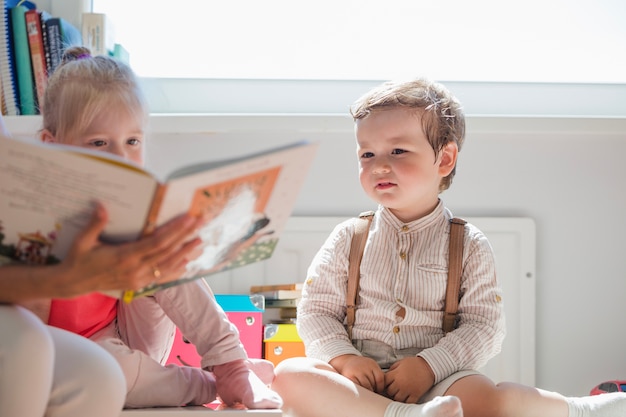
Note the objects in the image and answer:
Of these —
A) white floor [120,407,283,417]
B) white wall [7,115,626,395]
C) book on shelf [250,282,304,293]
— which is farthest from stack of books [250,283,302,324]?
white floor [120,407,283,417]

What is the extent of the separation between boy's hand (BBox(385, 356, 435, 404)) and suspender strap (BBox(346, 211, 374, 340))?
14cm

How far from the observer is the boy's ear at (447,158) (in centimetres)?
137

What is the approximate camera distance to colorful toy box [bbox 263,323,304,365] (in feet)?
5.30

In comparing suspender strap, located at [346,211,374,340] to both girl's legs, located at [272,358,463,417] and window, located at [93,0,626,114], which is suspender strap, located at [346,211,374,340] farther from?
window, located at [93,0,626,114]

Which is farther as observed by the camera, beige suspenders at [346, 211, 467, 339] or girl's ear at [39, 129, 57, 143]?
beige suspenders at [346, 211, 467, 339]

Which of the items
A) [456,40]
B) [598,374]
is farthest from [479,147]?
[598,374]

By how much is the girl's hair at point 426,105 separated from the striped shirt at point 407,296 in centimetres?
12

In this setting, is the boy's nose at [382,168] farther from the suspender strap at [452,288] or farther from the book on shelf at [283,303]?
the book on shelf at [283,303]

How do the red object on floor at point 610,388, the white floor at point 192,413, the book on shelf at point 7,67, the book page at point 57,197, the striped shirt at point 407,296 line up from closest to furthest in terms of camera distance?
the book page at point 57,197 < the white floor at point 192,413 < the striped shirt at point 407,296 < the red object on floor at point 610,388 < the book on shelf at point 7,67

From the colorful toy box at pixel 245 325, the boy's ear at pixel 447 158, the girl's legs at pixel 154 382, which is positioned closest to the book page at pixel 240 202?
the girl's legs at pixel 154 382

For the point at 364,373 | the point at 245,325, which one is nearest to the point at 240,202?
the point at 364,373

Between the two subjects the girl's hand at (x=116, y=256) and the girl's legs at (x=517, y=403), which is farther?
the girl's legs at (x=517, y=403)

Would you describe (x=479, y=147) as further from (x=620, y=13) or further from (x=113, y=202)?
(x=113, y=202)

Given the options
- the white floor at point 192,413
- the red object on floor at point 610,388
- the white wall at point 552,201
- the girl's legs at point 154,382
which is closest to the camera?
the white floor at point 192,413
